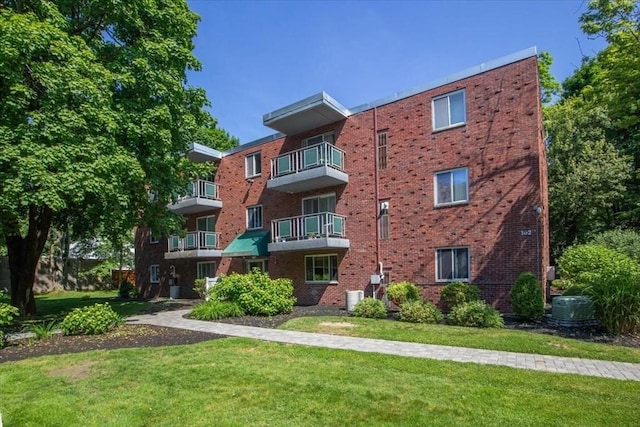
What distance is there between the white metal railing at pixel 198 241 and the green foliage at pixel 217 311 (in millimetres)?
8682

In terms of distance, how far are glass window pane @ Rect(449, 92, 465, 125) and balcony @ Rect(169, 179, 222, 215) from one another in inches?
588

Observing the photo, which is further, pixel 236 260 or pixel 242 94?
pixel 236 260

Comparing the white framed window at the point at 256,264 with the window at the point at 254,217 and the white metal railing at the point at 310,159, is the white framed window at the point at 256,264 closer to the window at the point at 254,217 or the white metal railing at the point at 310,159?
the window at the point at 254,217

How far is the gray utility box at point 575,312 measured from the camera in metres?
11.0

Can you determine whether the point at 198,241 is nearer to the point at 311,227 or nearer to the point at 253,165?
the point at 253,165

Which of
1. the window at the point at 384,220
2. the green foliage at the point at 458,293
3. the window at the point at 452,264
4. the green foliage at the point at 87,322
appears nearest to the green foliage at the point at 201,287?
the green foliage at the point at 87,322

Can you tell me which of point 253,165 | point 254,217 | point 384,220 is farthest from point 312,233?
point 253,165

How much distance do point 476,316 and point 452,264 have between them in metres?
3.68

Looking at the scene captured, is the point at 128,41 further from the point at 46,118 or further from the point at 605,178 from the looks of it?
the point at 605,178

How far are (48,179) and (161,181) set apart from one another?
5.21m

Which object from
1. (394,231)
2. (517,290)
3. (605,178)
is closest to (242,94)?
(394,231)

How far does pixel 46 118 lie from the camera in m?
10.6

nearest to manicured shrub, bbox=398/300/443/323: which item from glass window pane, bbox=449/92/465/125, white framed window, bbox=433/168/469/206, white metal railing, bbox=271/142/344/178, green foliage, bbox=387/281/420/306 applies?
green foliage, bbox=387/281/420/306

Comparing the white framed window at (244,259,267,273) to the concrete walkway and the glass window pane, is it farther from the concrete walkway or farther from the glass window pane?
the glass window pane
